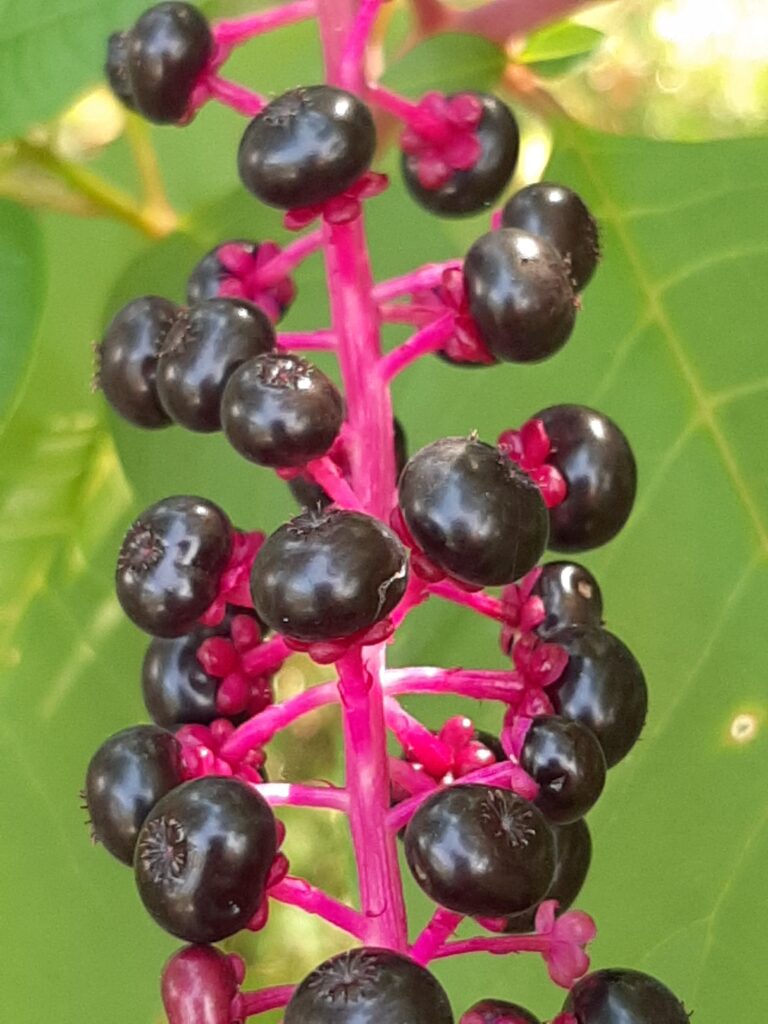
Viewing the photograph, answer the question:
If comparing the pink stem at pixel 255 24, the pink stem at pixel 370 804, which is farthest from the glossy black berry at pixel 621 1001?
the pink stem at pixel 255 24

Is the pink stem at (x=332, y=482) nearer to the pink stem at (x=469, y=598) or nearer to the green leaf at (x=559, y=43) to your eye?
the pink stem at (x=469, y=598)

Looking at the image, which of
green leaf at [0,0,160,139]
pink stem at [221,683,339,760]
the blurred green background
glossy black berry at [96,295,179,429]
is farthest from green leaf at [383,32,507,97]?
pink stem at [221,683,339,760]

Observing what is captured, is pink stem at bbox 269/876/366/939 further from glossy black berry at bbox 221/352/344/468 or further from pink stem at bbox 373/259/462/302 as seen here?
pink stem at bbox 373/259/462/302

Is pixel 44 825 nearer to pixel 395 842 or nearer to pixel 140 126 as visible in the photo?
pixel 395 842

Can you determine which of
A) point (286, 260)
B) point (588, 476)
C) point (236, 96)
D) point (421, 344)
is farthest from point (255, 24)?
point (588, 476)

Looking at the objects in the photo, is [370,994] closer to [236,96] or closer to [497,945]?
[497,945]

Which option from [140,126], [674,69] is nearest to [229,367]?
[140,126]
